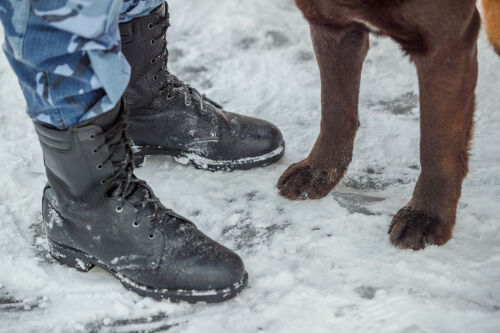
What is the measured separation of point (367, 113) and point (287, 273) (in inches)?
40.2

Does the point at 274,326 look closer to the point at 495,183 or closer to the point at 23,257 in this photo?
Answer: the point at 23,257

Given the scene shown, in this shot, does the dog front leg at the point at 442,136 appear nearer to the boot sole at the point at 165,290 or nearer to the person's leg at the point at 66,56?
the boot sole at the point at 165,290

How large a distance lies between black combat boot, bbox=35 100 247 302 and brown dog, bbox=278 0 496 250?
484 millimetres

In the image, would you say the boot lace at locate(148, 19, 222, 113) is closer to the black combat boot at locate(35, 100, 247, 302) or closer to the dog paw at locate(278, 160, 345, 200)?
the dog paw at locate(278, 160, 345, 200)

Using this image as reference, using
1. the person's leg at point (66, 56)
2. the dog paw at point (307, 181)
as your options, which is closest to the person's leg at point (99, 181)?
the person's leg at point (66, 56)

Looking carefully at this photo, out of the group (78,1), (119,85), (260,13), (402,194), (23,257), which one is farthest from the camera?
(260,13)

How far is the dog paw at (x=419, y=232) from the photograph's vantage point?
5.52 ft

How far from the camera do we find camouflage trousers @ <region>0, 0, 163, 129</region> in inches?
50.7

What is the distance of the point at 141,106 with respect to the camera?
207 centimetres

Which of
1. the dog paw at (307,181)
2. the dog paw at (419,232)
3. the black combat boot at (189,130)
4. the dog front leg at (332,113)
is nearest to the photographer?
the dog paw at (419,232)

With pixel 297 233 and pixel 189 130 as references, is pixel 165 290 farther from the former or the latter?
pixel 189 130

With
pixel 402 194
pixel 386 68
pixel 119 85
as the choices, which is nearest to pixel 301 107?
pixel 386 68

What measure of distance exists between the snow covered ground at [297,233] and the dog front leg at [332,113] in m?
0.06

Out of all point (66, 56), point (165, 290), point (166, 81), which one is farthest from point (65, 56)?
point (166, 81)
